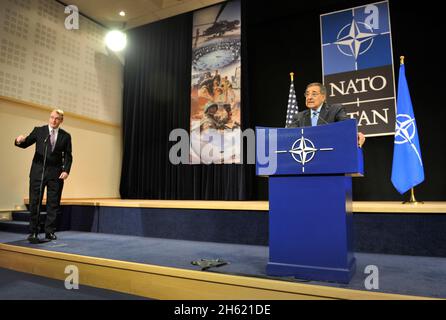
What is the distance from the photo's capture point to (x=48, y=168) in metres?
2.99

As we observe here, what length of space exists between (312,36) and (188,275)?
156 inches

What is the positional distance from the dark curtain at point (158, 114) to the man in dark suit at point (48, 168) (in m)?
2.43

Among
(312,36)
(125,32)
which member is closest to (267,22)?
(312,36)

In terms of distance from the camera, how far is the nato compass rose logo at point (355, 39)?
4.04 m

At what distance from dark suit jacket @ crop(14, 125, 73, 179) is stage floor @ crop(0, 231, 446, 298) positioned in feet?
2.19

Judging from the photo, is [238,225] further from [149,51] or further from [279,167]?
[149,51]

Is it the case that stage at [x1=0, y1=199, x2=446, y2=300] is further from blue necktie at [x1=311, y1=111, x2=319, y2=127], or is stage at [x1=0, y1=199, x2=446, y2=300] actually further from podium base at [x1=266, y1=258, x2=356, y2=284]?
blue necktie at [x1=311, y1=111, x2=319, y2=127]

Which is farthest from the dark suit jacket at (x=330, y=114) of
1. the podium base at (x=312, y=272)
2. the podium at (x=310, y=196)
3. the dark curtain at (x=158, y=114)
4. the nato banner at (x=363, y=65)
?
the dark curtain at (x=158, y=114)

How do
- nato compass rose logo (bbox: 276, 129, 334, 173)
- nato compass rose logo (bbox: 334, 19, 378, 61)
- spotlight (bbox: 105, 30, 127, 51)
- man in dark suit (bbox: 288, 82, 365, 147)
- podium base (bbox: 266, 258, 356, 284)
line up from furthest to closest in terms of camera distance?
spotlight (bbox: 105, 30, 127, 51)
nato compass rose logo (bbox: 334, 19, 378, 61)
man in dark suit (bbox: 288, 82, 365, 147)
nato compass rose logo (bbox: 276, 129, 334, 173)
podium base (bbox: 266, 258, 356, 284)

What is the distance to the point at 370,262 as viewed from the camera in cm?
209

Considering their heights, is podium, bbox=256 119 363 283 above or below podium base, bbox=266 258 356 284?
above

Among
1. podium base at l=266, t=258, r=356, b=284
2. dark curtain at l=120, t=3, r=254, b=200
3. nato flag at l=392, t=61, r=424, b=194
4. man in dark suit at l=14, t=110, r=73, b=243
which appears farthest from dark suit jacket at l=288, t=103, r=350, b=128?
dark curtain at l=120, t=3, r=254, b=200

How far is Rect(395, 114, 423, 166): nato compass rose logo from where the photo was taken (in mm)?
3129

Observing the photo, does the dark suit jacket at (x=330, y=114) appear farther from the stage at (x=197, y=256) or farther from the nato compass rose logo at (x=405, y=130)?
the nato compass rose logo at (x=405, y=130)
